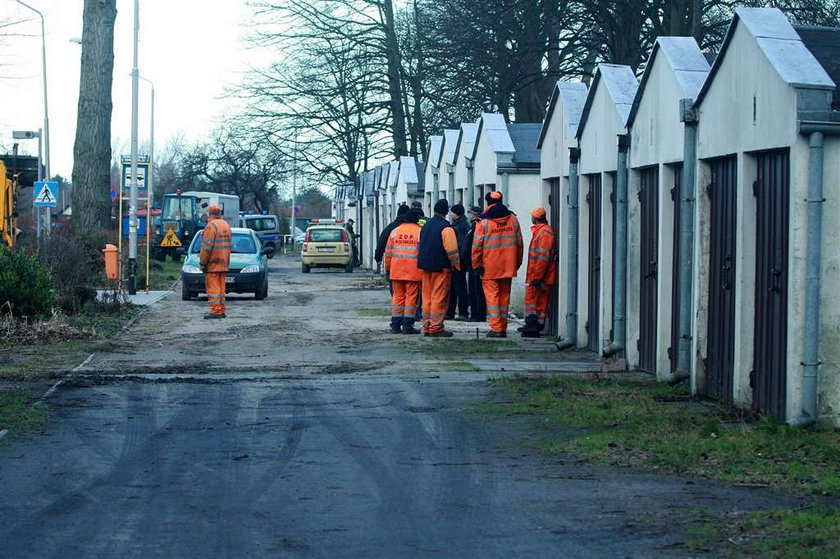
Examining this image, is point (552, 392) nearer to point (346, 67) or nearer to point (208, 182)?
point (346, 67)

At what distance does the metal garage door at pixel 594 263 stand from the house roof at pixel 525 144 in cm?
656

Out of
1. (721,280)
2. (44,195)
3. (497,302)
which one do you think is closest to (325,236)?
(44,195)

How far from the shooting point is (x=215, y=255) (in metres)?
21.9

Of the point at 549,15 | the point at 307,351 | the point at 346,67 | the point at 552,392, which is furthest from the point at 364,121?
the point at 552,392

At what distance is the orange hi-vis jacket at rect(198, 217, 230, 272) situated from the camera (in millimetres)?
21672

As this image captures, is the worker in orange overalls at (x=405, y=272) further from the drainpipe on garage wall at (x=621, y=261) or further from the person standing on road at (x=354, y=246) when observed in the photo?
the person standing on road at (x=354, y=246)

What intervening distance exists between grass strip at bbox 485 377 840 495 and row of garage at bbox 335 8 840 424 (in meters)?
0.35

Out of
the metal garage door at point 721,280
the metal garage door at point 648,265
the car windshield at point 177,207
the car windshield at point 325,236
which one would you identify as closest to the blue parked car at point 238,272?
the metal garage door at point 648,265

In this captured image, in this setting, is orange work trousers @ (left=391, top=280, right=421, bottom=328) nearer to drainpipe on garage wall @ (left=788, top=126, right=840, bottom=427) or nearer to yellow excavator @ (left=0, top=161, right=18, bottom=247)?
yellow excavator @ (left=0, top=161, right=18, bottom=247)

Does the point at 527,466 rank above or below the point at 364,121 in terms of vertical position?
below

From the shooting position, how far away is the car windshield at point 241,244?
93.1 ft

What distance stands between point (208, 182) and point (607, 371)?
72.4 meters

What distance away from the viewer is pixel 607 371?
14.0 m

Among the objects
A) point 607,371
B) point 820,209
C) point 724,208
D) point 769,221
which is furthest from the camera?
point 607,371
